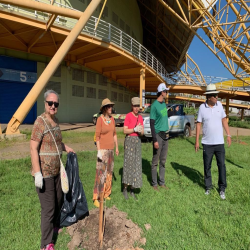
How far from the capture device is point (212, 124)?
3.83 metres

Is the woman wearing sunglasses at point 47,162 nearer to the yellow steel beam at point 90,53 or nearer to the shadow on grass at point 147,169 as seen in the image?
the shadow on grass at point 147,169

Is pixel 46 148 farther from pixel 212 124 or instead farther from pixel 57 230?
pixel 212 124

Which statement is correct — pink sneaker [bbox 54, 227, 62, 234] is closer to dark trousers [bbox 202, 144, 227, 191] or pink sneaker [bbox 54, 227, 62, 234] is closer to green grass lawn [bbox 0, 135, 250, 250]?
green grass lawn [bbox 0, 135, 250, 250]

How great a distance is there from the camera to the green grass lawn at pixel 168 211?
2.46 m

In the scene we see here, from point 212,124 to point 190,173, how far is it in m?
1.85

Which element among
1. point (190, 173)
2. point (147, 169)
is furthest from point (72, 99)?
point (190, 173)

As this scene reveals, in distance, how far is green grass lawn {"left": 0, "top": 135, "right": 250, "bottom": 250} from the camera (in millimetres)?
2463

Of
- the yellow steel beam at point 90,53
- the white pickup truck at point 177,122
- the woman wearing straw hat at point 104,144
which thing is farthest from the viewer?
the yellow steel beam at point 90,53

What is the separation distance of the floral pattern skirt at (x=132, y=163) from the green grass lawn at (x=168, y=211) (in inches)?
13.3

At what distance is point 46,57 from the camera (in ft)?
48.9

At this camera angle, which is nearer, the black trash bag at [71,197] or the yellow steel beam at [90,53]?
the black trash bag at [71,197]

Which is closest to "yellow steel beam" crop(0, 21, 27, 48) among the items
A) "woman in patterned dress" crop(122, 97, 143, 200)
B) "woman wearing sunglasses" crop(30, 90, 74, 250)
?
"woman in patterned dress" crop(122, 97, 143, 200)

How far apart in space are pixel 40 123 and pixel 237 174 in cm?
490

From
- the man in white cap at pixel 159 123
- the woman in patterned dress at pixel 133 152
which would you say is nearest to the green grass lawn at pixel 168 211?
the woman in patterned dress at pixel 133 152
